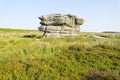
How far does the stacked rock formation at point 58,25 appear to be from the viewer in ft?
129

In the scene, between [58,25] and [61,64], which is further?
[58,25]

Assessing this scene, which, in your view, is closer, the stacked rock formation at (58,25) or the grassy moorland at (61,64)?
the grassy moorland at (61,64)

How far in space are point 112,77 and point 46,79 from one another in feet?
9.40

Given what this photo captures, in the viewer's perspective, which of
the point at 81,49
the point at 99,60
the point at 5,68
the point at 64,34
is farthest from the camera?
the point at 64,34

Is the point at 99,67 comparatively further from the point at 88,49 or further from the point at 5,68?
the point at 5,68

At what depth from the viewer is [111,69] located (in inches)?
526

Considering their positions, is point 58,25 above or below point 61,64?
above

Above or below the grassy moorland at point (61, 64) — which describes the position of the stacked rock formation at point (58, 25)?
above

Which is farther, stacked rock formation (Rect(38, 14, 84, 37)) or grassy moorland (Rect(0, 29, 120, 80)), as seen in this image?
stacked rock formation (Rect(38, 14, 84, 37))

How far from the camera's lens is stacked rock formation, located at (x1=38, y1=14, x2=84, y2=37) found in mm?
39406

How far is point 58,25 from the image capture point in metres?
40.3

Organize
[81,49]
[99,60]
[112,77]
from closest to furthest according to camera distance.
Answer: [112,77] → [99,60] → [81,49]

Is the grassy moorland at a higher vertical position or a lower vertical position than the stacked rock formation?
lower

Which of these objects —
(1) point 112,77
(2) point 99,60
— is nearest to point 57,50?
(2) point 99,60
